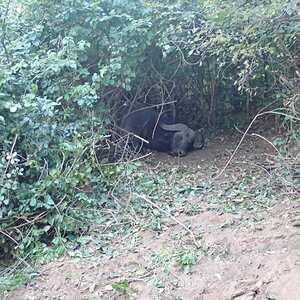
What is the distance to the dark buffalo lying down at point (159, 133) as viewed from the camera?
8227mm

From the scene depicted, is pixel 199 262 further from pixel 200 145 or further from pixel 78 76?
pixel 200 145

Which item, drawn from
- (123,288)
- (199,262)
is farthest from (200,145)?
(123,288)

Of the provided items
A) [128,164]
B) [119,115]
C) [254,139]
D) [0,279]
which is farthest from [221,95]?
[0,279]

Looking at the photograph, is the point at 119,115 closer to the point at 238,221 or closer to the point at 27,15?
the point at 27,15

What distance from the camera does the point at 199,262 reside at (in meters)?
4.02

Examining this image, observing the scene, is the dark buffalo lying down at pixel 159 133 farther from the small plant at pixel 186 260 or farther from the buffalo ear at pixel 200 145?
the small plant at pixel 186 260

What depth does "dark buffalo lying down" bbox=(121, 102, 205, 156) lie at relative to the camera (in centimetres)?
823

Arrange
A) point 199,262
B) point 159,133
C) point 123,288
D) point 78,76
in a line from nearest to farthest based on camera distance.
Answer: point 123,288 < point 199,262 < point 78,76 < point 159,133

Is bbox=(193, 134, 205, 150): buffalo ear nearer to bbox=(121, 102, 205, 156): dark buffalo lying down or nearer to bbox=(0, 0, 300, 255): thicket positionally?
bbox=(121, 102, 205, 156): dark buffalo lying down

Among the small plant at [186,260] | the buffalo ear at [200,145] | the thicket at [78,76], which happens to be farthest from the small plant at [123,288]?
the buffalo ear at [200,145]

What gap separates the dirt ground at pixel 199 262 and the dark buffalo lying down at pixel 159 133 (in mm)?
3043

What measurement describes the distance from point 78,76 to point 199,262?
11.0 feet

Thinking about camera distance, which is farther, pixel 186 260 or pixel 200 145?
pixel 200 145

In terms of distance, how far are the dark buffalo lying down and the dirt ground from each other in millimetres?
3043
